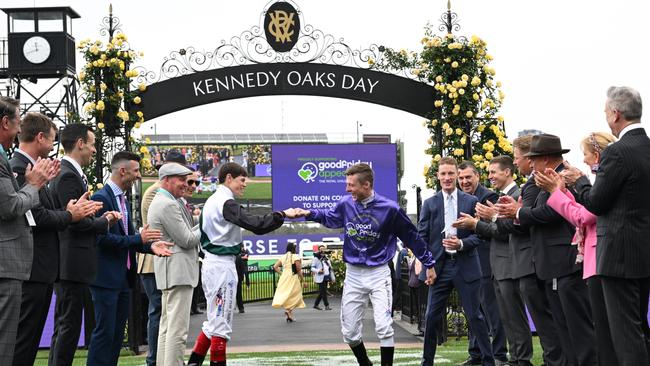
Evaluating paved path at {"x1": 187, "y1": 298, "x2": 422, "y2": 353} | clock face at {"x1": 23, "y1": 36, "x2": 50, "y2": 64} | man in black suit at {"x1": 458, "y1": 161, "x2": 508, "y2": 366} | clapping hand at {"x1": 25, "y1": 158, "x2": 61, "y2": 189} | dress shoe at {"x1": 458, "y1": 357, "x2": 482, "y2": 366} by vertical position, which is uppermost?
clock face at {"x1": 23, "y1": 36, "x2": 50, "y2": 64}

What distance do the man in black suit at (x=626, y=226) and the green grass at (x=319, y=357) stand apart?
4.93 meters

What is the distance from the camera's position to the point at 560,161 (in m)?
8.47

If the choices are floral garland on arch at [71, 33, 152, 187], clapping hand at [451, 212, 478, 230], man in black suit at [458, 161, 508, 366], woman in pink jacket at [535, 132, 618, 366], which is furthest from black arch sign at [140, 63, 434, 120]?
woman in pink jacket at [535, 132, 618, 366]

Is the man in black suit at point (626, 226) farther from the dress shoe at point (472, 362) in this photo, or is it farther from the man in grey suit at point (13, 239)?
the dress shoe at point (472, 362)

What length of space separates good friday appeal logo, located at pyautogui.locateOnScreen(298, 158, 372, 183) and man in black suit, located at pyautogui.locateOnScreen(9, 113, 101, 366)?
22193 mm

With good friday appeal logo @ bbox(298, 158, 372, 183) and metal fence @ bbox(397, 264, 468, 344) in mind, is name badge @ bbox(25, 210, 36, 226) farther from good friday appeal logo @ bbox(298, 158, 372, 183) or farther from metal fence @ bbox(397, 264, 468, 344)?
good friday appeal logo @ bbox(298, 158, 372, 183)

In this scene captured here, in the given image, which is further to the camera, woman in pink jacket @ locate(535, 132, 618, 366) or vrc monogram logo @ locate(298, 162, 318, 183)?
vrc monogram logo @ locate(298, 162, 318, 183)

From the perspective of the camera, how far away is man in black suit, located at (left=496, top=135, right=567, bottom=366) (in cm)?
871

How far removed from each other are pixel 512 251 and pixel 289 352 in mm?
5555

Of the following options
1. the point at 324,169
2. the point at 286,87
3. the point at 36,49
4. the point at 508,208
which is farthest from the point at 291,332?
the point at 36,49

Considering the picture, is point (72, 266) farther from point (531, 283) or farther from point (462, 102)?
point (462, 102)

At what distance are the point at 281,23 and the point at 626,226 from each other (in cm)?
1049

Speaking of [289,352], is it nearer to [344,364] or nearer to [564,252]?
[344,364]

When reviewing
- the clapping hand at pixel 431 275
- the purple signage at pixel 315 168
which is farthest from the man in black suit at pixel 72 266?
the purple signage at pixel 315 168
